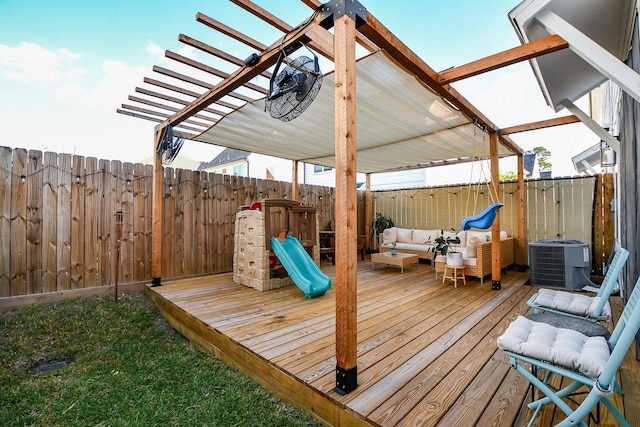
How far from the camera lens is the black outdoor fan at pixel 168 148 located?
4551mm

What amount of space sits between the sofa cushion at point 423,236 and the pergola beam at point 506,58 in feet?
15.7

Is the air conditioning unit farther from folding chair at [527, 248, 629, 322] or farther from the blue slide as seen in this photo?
the blue slide

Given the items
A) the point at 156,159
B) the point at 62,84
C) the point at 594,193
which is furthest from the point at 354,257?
the point at 62,84

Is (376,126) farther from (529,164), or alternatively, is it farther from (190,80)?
(529,164)

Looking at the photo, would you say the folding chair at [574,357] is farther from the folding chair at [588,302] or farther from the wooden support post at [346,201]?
the wooden support post at [346,201]

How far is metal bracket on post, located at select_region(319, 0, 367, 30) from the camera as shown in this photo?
1907mm

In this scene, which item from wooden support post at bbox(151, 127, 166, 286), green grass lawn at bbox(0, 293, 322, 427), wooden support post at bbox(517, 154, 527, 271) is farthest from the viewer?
wooden support post at bbox(517, 154, 527, 271)

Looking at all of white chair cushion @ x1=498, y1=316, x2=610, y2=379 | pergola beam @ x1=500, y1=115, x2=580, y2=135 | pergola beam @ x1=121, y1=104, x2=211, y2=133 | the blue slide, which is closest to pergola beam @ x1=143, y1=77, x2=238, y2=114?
pergola beam @ x1=121, y1=104, x2=211, y2=133

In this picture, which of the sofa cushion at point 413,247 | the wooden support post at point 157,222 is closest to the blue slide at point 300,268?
the wooden support post at point 157,222

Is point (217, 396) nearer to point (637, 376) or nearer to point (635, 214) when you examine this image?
point (637, 376)

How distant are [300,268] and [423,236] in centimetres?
419

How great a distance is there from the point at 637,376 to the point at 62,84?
1441 cm

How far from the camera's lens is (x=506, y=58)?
8.72 feet

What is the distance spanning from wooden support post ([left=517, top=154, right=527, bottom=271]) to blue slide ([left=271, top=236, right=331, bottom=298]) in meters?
4.44
